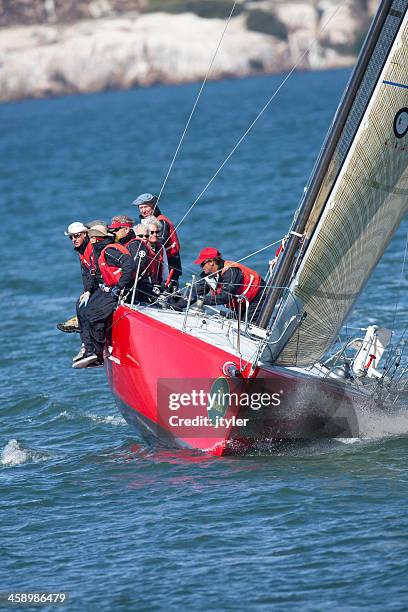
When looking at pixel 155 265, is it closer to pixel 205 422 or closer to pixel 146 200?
pixel 146 200

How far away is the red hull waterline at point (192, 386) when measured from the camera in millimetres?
11008

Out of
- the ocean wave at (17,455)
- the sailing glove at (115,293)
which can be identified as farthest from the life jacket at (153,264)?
the ocean wave at (17,455)

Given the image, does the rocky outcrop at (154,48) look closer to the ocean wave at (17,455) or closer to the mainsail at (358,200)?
the ocean wave at (17,455)

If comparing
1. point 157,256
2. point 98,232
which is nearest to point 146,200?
point 157,256

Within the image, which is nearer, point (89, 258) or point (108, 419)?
point (89, 258)

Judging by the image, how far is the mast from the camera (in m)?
10.9

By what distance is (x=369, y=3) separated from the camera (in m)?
105

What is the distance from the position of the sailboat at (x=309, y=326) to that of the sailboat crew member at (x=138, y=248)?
560 mm

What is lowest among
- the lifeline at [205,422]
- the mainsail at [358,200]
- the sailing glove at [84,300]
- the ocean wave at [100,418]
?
the ocean wave at [100,418]

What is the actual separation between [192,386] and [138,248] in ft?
5.85

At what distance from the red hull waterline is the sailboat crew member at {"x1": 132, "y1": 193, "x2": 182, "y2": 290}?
3.96ft

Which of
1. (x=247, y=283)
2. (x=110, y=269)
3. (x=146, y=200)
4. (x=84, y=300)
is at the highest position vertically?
(x=146, y=200)

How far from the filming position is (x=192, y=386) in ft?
36.6

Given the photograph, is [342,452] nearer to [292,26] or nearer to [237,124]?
[237,124]
